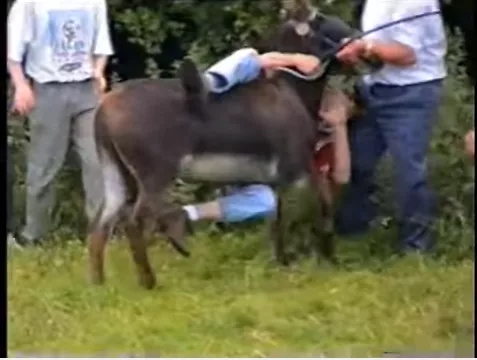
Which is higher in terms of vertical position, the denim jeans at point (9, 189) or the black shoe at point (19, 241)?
the denim jeans at point (9, 189)

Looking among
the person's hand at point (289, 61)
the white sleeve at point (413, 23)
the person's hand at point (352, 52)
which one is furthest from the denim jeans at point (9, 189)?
the white sleeve at point (413, 23)

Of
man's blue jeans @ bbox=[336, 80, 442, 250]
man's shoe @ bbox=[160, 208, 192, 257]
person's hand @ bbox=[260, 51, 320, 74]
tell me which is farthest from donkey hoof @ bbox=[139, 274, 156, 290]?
person's hand @ bbox=[260, 51, 320, 74]

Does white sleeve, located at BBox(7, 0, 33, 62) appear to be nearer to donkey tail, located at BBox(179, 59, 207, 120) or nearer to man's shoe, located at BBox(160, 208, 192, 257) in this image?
donkey tail, located at BBox(179, 59, 207, 120)

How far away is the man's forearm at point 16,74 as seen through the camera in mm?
10031

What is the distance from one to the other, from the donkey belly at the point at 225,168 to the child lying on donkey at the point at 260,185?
0.04m

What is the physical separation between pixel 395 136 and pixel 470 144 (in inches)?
9.0

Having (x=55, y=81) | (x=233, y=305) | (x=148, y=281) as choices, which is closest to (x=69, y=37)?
(x=55, y=81)

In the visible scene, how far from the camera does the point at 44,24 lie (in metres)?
10.0

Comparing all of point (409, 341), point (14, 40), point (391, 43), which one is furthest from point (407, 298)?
point (14, 40)

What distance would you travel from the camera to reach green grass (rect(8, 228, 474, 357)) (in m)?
10.0

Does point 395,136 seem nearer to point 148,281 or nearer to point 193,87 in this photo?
point 193,87

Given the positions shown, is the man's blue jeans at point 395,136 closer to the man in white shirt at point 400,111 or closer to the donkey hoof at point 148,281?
the man in white shirt at point 400,111

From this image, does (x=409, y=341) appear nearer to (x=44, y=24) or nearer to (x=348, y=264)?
(x=348, y=264)

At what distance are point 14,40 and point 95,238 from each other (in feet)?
2.10
